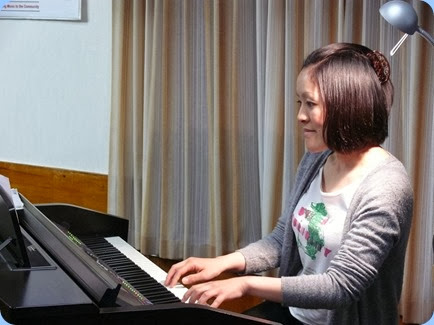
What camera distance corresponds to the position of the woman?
5.98 ft

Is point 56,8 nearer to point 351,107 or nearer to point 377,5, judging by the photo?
point 377,5

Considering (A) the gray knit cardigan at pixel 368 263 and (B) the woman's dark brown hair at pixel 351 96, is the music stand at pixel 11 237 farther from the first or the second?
(B) the woman's dark brown hair at pixel 351 96

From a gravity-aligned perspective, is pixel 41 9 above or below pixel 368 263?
above

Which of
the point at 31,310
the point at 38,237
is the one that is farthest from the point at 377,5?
the point at 31,310

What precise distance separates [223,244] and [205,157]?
37cm

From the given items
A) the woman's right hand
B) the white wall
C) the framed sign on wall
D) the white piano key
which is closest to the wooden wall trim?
the white wall

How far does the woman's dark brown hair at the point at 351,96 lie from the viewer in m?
1.92

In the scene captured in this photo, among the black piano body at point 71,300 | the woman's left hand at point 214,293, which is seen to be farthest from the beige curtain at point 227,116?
the black piano body at point 71,300

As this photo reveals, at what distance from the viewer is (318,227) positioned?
202 centimetres

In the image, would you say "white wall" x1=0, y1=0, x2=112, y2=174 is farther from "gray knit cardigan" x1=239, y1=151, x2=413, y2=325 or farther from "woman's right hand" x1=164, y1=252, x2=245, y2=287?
"gray knit cardigan" x1=239, y1=151, x2=413, y2=325

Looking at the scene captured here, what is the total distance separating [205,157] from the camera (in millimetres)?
3430

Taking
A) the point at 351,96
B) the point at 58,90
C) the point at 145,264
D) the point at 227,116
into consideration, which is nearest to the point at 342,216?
the point at 351,96

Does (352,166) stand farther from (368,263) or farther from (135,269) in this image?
(135,269)

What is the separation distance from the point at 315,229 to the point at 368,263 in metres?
0.23
